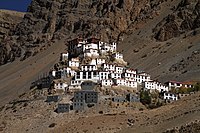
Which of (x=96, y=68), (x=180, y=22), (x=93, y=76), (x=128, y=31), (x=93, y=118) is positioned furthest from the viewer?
(x=128, y=31)

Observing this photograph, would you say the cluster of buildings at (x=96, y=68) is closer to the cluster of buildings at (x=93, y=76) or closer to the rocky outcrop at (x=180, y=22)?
the cluster of buildings at (x=93, y=76)

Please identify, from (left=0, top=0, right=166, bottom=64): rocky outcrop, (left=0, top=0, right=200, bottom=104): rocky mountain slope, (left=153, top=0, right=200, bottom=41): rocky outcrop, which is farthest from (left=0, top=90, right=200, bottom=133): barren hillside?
(left=0, top=0, right=166, bottom=64): rocky outcrop

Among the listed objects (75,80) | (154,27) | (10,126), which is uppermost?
(154,27)

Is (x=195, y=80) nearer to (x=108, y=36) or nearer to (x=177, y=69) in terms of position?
(x=177, y=69)

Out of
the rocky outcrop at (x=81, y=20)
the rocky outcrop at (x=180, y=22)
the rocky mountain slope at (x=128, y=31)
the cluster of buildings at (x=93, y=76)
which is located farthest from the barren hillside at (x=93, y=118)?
the rocky outcrop at (x=81, y=20)

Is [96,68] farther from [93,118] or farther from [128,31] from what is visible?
[128,31]

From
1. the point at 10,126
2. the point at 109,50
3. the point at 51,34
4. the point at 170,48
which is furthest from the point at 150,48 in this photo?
the point at 10,126

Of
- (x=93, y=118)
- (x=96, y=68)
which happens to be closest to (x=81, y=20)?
(x=96, y=68)
